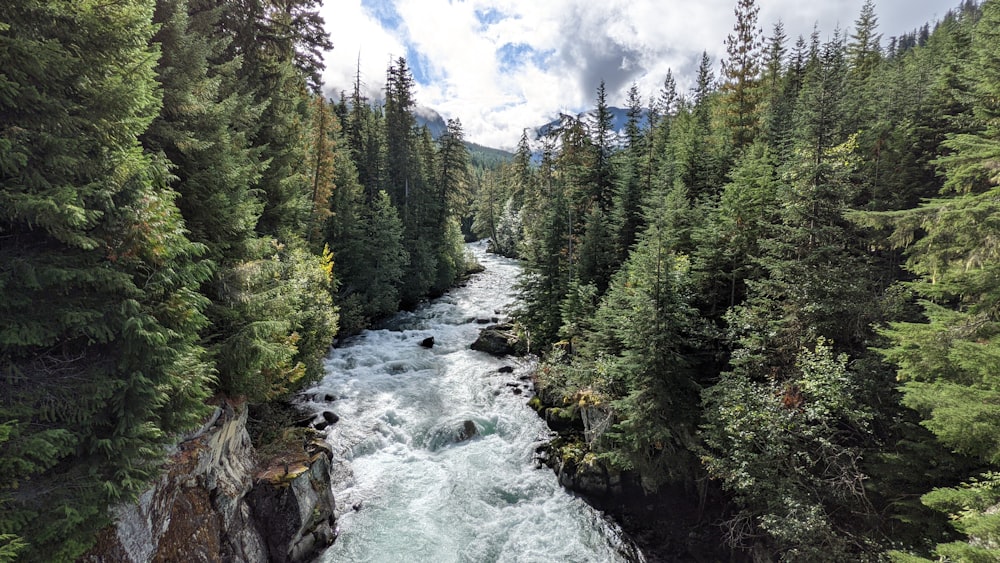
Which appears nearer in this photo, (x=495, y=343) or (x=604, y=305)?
(x=604, y=305)

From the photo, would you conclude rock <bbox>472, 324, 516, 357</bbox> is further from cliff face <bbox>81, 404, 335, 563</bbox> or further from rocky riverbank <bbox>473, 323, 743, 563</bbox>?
cliff face <bbox>81, 404, 335, 563</bbox>

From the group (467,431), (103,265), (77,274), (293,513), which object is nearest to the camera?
(77,274)

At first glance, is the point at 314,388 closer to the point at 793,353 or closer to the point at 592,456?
the point at 592,456

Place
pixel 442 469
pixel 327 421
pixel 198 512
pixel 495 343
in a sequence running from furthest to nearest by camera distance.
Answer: pixel 495 343
pixel 327 421
pixel 442 469
pixel 198 512

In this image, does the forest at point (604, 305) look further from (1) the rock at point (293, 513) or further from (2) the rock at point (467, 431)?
(2) the rock at point (467, 431)

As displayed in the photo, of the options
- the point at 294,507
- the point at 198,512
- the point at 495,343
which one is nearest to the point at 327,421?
the point at 294,507

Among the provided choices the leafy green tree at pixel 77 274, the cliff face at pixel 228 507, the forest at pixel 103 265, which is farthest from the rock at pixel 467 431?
the leafy green tree at pixel 77 274

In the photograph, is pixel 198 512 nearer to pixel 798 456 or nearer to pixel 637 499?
pixel 637 499

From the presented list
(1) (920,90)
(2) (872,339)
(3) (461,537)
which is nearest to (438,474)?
(3) (461,537)

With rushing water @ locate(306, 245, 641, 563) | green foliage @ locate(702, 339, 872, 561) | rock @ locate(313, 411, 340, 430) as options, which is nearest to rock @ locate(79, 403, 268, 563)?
rushing water @ locate(306, 245, 641, 563)
